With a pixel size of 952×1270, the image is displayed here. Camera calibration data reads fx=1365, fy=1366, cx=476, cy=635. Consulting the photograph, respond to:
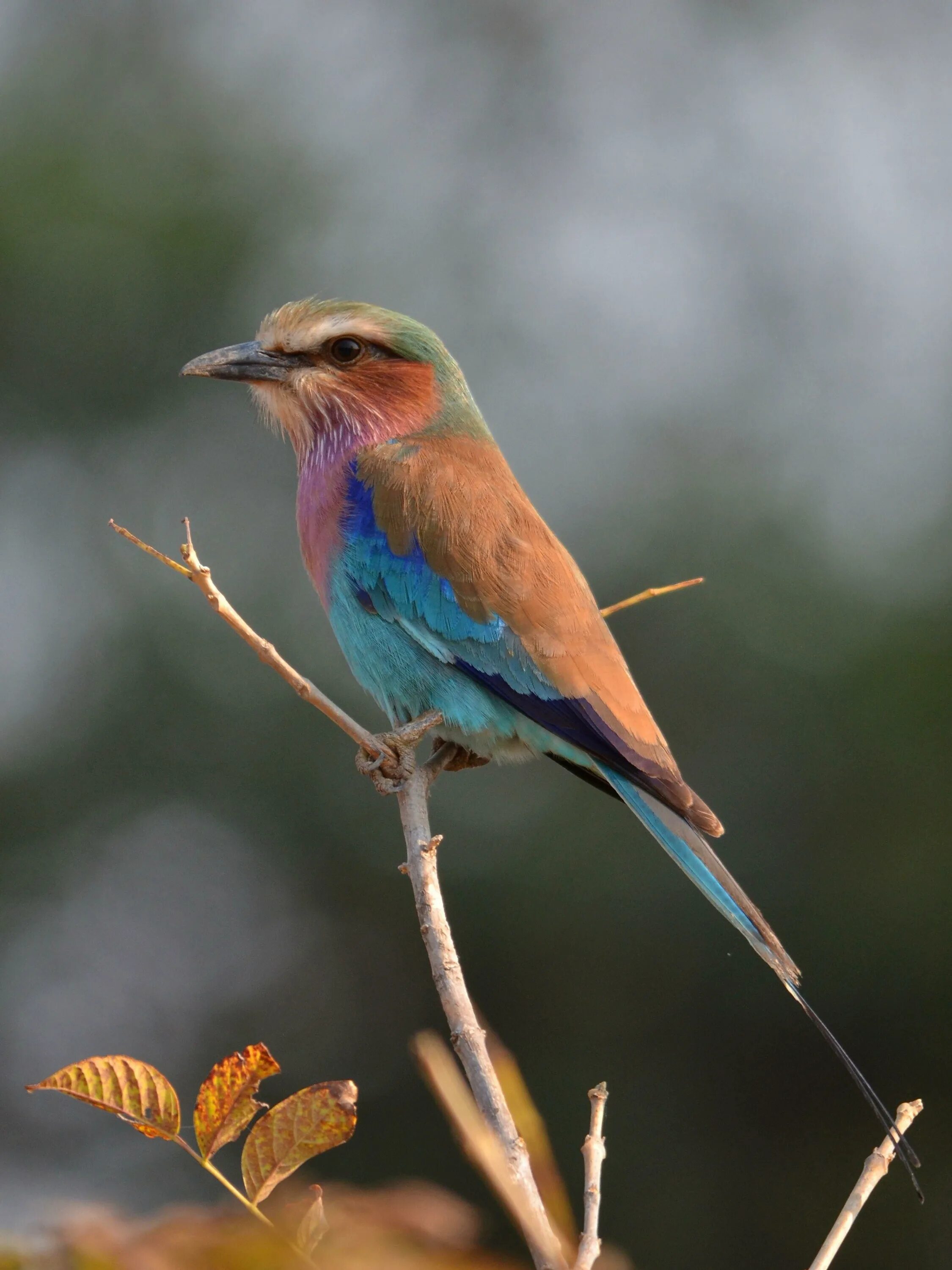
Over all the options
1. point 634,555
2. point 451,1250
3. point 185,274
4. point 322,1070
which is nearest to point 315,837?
point 322,1070

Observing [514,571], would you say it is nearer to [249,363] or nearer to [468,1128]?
[249,363]

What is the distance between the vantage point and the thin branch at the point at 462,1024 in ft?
4.11

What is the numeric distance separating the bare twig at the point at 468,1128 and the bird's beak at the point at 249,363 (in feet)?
9.72

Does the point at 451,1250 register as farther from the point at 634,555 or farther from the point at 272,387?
the point at 634,555

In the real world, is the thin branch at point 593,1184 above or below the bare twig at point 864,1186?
above

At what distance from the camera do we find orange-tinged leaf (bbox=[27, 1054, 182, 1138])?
138 centimetres

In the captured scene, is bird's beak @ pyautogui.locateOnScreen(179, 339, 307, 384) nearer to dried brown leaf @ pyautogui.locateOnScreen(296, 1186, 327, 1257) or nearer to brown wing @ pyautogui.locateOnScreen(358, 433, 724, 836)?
brown wing @ pyautogui.locateOnScreen(358, 433, 724, 836)

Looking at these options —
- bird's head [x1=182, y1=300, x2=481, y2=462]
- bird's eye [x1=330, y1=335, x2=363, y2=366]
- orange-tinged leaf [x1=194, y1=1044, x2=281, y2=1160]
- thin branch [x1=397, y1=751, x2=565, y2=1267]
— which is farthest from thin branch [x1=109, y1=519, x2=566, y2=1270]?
bird's eye [x1=330, y1=335, x2=363, y2=366]

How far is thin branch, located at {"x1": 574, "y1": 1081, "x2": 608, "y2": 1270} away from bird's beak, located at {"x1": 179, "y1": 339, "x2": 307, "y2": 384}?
8.48 ft

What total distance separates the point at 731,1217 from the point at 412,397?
6.22 meters

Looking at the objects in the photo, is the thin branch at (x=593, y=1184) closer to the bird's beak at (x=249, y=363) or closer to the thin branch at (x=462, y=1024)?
the thin branch at (x=462, y=1024)

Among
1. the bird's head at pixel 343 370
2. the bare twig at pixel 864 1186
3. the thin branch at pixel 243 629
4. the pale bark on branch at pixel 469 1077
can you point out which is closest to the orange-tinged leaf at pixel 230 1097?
the pale bark on branch at pixel 469 1077

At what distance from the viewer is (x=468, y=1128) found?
106 cm

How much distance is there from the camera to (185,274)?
11117 millimetres
